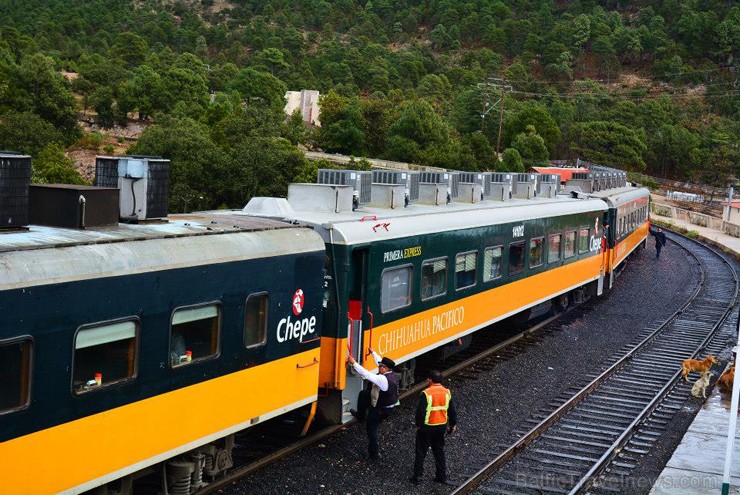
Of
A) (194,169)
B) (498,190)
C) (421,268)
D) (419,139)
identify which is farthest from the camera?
(419,139)

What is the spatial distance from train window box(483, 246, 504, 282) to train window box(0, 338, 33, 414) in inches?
433

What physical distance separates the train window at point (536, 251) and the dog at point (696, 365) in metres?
3.82

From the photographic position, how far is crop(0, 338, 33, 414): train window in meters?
7.44

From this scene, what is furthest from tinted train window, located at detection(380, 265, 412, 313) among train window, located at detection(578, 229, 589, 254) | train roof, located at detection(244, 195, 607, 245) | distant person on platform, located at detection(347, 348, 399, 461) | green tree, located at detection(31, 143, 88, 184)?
green tree, located at detection(31, 143, 88, 184)

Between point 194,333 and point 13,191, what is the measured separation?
2.28m

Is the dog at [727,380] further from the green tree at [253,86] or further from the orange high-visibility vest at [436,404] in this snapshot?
the green tree at [253,86]

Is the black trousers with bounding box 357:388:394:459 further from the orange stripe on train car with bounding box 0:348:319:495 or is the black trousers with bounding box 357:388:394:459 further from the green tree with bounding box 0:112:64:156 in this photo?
the green tree with bounding box 0:112:64:156

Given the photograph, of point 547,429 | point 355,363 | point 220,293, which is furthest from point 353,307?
point 547,429

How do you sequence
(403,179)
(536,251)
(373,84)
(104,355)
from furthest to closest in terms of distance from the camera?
(373,84) < (536,251) < (403,179) < (104,355)

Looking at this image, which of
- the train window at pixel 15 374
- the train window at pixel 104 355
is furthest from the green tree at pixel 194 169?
the train window at pixel 15 374

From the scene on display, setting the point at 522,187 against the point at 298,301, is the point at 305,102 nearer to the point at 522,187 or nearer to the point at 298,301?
the point at 522,187

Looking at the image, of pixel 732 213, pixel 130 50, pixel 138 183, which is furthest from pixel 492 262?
pixel 130 50

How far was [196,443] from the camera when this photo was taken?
9.60 meters

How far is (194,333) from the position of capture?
9.70 metres
